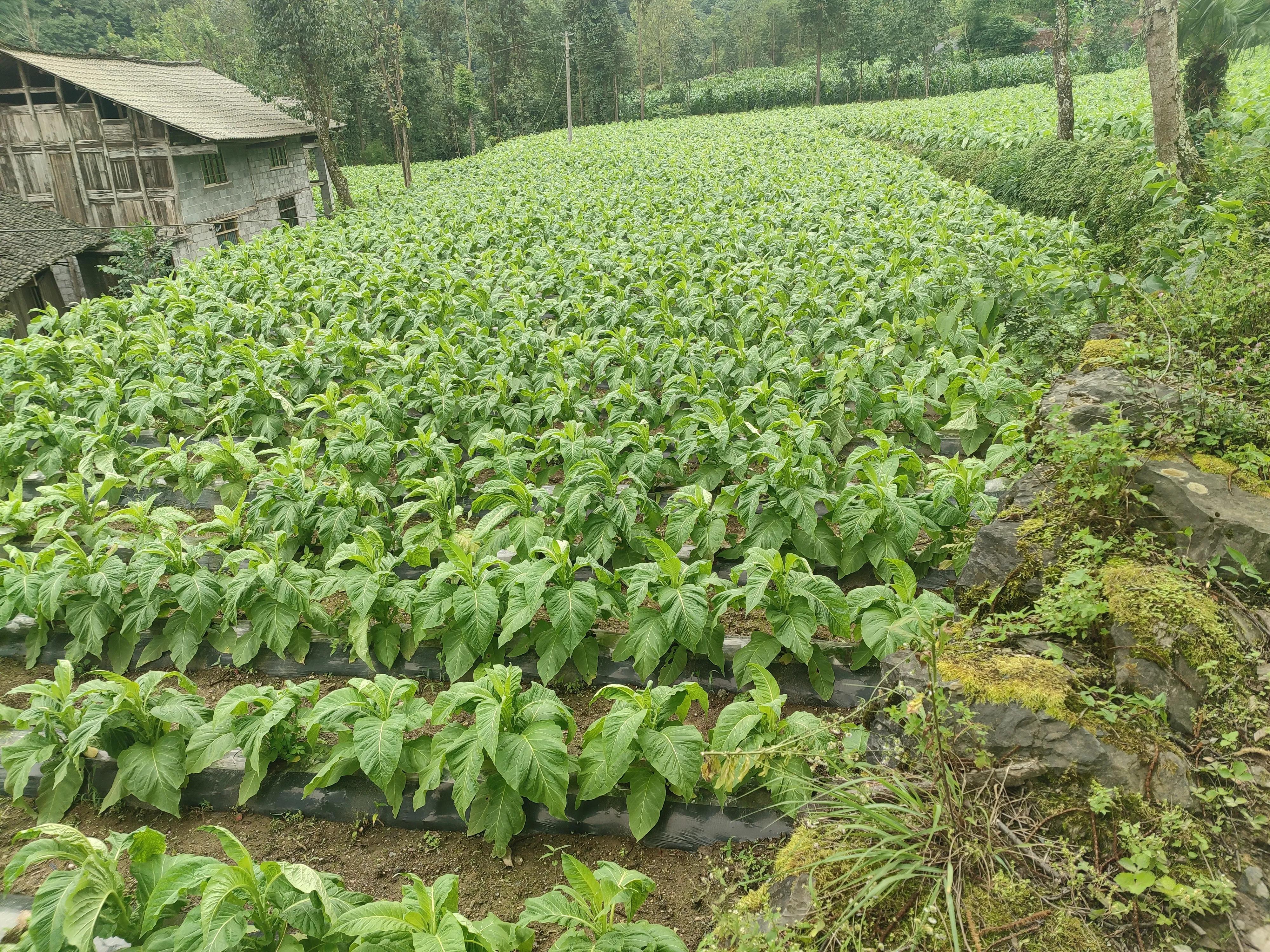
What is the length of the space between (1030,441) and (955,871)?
3022mm

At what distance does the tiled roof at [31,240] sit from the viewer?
57.1 feet

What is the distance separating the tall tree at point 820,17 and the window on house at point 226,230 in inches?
1783

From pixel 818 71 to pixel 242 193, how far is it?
142 ft

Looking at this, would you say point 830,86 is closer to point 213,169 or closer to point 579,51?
point 579,51

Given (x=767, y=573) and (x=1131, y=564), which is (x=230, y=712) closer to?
(x=767, y=573)

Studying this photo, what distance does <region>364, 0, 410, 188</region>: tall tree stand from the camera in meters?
31.5

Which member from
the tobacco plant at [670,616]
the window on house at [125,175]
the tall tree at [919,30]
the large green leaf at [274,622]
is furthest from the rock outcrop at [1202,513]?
the tall tree at [919,30]

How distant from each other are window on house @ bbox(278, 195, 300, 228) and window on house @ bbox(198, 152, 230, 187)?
13.2 feet

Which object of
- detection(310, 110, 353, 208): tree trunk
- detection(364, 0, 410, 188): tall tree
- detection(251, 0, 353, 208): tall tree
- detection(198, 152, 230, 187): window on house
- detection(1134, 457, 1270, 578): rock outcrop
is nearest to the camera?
detection(1134, 457, 1270, 578): rock outcrop

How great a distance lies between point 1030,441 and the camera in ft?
15.6

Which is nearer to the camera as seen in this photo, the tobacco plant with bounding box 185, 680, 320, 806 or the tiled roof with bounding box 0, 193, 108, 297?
the tobacco plant with bounding box 185, 680, 320, 806

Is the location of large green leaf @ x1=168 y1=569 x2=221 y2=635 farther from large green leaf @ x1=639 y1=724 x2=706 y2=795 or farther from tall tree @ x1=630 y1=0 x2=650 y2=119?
tall tree @ x1=630 y1=0 x2=650 y2=119

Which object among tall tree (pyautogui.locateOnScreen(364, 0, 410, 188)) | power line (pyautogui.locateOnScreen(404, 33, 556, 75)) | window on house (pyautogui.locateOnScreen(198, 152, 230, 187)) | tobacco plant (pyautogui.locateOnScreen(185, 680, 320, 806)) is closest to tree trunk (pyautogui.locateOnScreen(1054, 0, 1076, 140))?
tobacco plant (pyautogui.locateOnScreen(185, 680, 320, 806))

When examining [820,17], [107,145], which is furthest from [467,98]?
[107,145]
